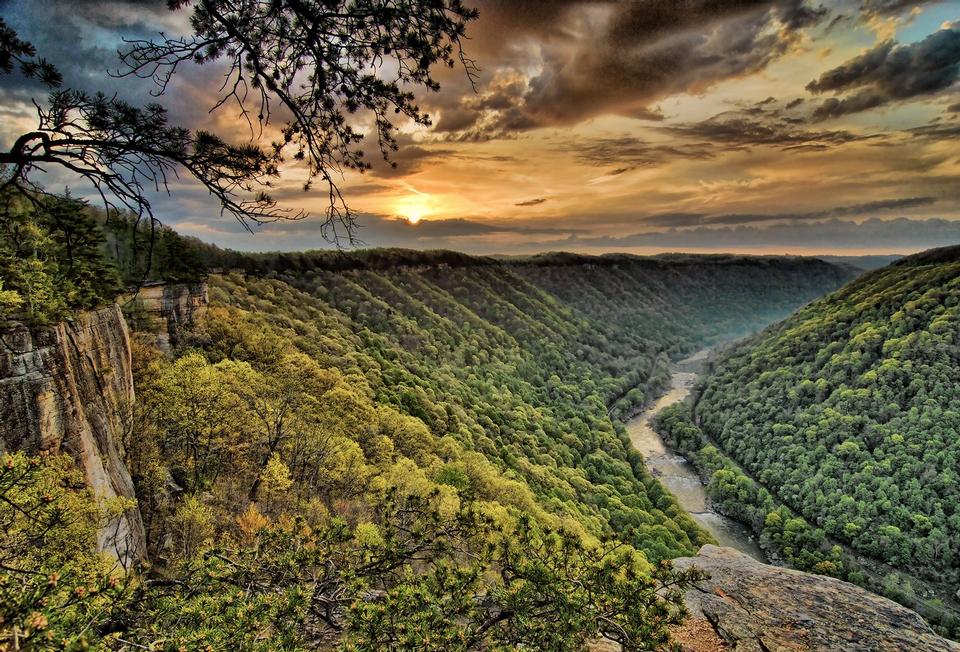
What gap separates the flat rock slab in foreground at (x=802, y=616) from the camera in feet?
27.1

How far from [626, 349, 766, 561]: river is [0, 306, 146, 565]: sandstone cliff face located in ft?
182

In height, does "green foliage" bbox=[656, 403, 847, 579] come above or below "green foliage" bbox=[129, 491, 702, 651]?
below

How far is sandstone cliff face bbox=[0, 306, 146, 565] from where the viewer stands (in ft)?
41.1

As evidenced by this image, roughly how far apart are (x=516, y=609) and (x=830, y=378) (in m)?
94.1

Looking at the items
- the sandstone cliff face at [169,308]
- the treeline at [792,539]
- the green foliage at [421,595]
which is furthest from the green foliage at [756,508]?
the sandstone cliff face at [169,308]

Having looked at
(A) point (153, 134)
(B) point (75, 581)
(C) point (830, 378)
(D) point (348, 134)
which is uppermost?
(D) point (348, 134)

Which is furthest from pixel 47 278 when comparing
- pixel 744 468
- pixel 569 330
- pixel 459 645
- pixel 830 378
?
pixel 569 330

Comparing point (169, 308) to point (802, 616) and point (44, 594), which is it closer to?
point (44, 594)

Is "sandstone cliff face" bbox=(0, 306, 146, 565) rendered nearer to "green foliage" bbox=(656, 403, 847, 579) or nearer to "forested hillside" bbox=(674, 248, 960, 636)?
"green foliage" bbox=(656, 403, 847, 579)

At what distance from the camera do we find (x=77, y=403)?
47.6 ft

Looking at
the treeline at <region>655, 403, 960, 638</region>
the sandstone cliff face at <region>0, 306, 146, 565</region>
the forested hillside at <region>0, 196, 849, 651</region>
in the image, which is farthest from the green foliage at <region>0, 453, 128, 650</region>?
the treeline at <region>655, 403, 960, 638</region>

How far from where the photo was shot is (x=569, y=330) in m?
129

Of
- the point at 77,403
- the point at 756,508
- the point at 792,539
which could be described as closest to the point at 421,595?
the point at 77,403

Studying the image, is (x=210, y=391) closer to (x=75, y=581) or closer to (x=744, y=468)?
(x=75, y=581)
